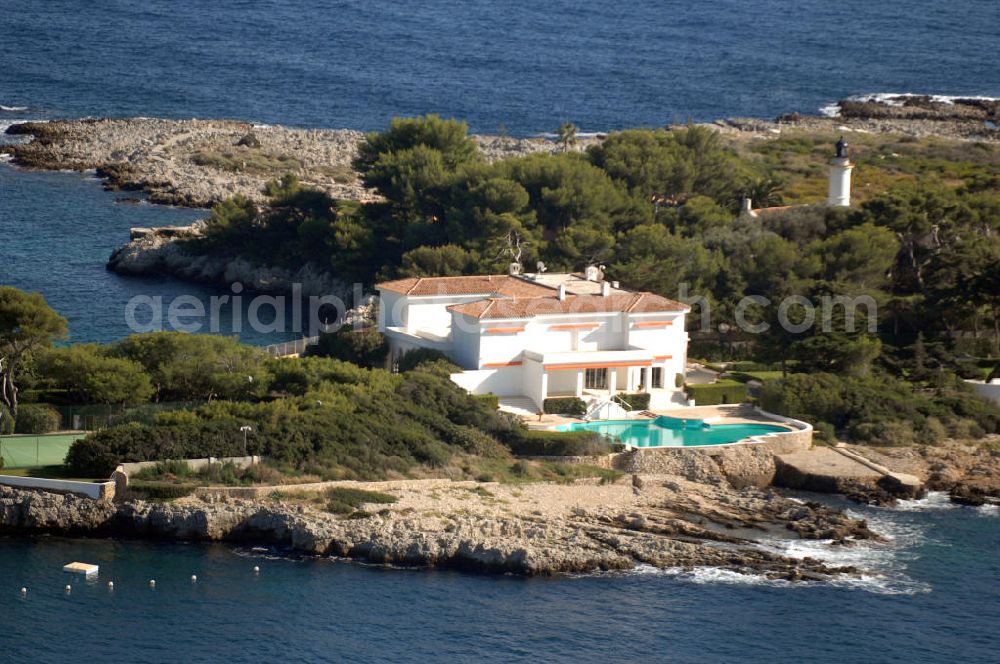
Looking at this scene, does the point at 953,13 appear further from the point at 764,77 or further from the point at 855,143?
the point at 855,143

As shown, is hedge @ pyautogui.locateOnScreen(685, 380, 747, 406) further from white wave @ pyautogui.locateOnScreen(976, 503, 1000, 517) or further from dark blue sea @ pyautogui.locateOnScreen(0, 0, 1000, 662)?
white wave @ pyautogui.locateOnScreen(976, 503, 1000, 517)

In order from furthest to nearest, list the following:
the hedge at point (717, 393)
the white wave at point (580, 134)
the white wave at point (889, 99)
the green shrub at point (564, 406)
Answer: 1. the white wave at point (889, 99)
2. the white wave at point (580, 134)
3. the hedge at point (717, 393)
4. the green shrub at point (564, 406)

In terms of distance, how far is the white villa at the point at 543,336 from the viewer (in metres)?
46.7

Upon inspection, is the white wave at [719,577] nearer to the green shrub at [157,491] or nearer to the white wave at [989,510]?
the white wave at [989,510]

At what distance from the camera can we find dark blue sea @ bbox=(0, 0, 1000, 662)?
32.9 m

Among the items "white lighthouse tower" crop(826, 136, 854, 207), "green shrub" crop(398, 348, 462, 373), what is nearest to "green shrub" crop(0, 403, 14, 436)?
"green shrub" crop(398, 348, 462, 373)

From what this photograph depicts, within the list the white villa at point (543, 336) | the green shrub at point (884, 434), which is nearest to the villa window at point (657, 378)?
the white villa at point (543, 336)

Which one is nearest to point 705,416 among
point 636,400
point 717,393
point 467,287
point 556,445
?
point 717,393

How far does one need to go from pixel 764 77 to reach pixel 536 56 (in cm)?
1816

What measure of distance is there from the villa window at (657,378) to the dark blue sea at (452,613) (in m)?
11.4

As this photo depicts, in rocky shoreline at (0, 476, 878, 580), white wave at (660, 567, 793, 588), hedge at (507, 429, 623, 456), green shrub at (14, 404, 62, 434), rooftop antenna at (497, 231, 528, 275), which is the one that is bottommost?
white wave at (660, 567, 793, 588)

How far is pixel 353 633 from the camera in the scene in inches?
1289

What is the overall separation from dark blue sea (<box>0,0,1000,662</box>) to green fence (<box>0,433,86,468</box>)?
10.2 feet

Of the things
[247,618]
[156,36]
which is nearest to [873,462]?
[247,618]
